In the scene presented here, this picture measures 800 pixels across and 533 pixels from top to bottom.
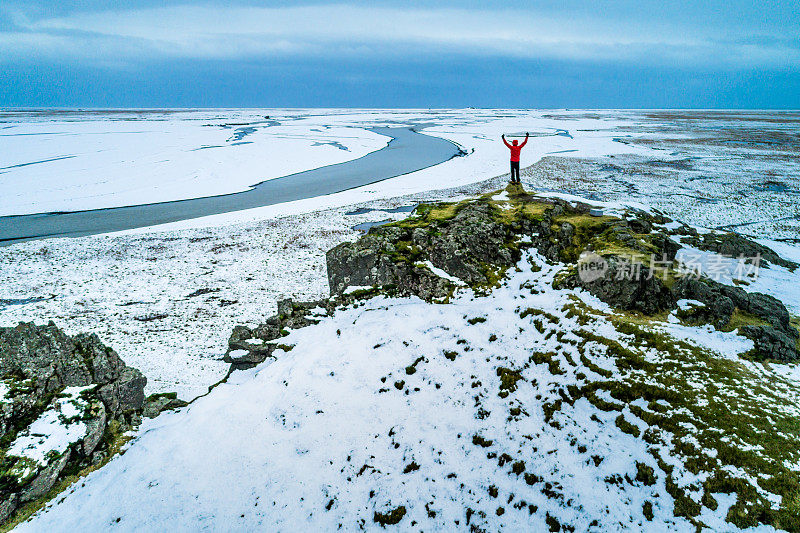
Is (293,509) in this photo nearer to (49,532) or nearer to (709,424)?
(49,532)

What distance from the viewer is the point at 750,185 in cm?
3431

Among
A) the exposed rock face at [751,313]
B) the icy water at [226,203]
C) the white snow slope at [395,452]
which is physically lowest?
the white snow slope at [395,452]

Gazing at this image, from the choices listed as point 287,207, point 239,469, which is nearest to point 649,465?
point 239,469

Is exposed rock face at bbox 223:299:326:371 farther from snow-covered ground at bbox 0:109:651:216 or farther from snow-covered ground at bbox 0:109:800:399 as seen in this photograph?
snow-covered ground at bbox 0:109:651:216

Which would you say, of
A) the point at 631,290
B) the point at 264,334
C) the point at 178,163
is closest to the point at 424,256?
the point at 264,334

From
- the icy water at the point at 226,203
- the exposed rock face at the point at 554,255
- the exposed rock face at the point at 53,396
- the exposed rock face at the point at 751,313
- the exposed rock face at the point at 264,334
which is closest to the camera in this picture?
the exposed rock face at the point at 53,396

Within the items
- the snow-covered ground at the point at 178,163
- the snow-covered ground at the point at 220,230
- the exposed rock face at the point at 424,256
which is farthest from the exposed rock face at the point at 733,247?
the snow-covered ground at the point at 178,163

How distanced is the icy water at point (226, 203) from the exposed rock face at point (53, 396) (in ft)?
59.1

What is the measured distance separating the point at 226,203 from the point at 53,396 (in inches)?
1019

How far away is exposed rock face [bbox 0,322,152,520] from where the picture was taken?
8.85 m

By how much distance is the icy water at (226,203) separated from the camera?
27031 millimetres

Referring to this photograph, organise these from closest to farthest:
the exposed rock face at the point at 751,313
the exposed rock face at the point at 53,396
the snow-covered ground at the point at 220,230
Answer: the exposed rock face at the point at 53,396, the exposed rock face at the point at 751,313, the snow-covered ground at the point at 220,230

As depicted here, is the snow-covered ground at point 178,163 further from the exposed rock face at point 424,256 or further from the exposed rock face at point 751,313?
the exposed rock face at point 751,313

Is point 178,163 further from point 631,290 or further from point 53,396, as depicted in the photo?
A: point 631,290
